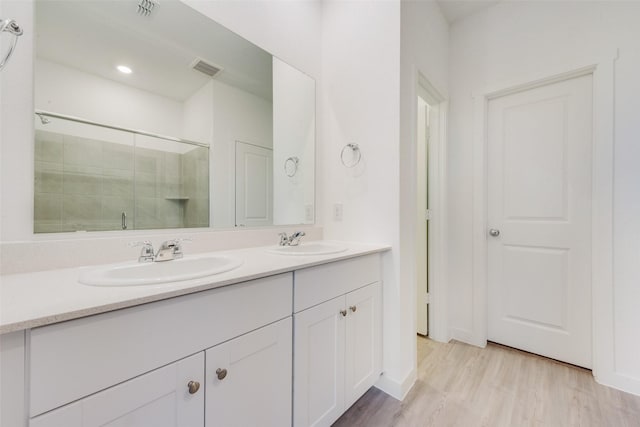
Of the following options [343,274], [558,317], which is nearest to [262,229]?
[343,274]

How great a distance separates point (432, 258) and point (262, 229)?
56.6 inches

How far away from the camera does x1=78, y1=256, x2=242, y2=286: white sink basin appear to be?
73 centimetres

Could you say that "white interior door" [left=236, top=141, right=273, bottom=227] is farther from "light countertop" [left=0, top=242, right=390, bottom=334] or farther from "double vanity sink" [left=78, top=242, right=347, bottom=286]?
"light countertop" [left=0, top=242, right=390, bottom=334]

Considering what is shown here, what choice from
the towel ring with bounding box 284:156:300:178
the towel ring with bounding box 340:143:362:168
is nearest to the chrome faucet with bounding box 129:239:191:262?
the towel ring with bounding box 284:156:300:178

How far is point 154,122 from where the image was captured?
3.99 feet

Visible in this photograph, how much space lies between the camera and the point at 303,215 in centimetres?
187

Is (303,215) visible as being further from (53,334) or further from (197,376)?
(53,334)

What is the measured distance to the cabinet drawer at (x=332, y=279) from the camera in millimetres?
1076

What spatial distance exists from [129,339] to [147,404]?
0.61 feet

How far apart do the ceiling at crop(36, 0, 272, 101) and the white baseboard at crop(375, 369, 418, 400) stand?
76.1 inches

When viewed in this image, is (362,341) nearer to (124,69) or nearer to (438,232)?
(438,232)

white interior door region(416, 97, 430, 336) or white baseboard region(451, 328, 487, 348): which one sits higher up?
white interior door region(416, 97, 430, 336)

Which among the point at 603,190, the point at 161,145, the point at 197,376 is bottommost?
the point at 197,376

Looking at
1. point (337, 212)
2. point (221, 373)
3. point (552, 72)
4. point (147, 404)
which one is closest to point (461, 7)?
point (552, 72)
